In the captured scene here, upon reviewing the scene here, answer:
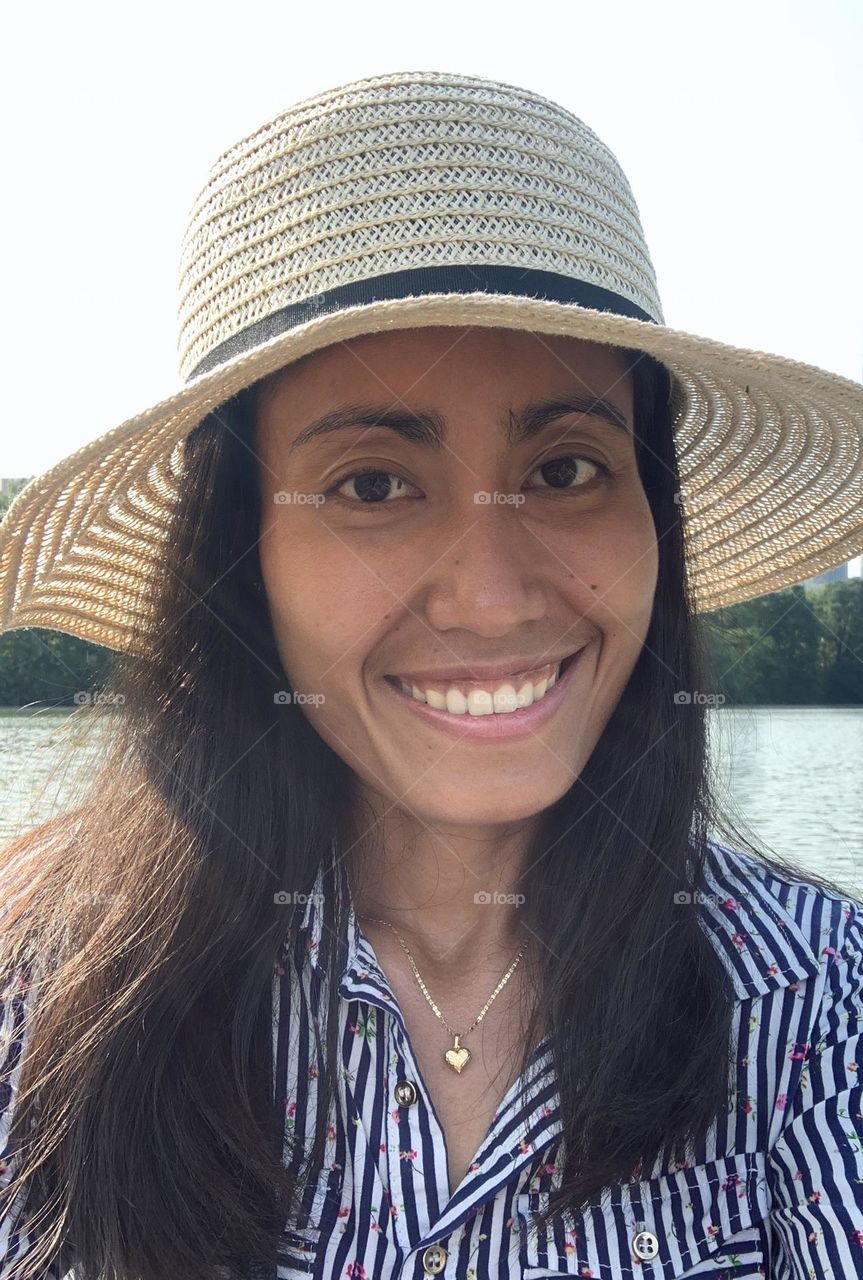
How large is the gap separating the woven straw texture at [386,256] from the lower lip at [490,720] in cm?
48

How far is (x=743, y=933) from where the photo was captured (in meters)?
1.51

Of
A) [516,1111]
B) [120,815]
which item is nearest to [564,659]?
[516,1111]

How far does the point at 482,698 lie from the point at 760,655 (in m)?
3.38

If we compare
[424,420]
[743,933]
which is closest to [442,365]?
[424,420]

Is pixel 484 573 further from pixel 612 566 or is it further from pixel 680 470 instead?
pixel 680 470

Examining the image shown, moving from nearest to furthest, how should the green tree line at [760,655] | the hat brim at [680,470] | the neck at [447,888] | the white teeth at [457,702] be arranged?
the hat brim at [680,470], the white teeth at [457,702], the neck at [447,888], the green tree line at [760,655]

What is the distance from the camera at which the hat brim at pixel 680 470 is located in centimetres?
123

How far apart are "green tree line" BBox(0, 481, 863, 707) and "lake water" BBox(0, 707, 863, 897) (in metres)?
0.08

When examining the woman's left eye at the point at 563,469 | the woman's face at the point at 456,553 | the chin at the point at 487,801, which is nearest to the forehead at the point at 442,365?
the woman's face at the point at 456,553

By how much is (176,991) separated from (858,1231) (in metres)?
0.86

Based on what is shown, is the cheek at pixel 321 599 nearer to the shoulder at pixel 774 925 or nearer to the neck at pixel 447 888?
the neck at pixel 447 888

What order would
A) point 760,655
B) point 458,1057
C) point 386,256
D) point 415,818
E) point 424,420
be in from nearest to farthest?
point 386,256, point 424,420, point 458,1057, point 415,818, point 760,655

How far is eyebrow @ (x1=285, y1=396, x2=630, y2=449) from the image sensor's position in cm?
136

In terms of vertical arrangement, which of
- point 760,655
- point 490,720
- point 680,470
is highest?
point 680,470
